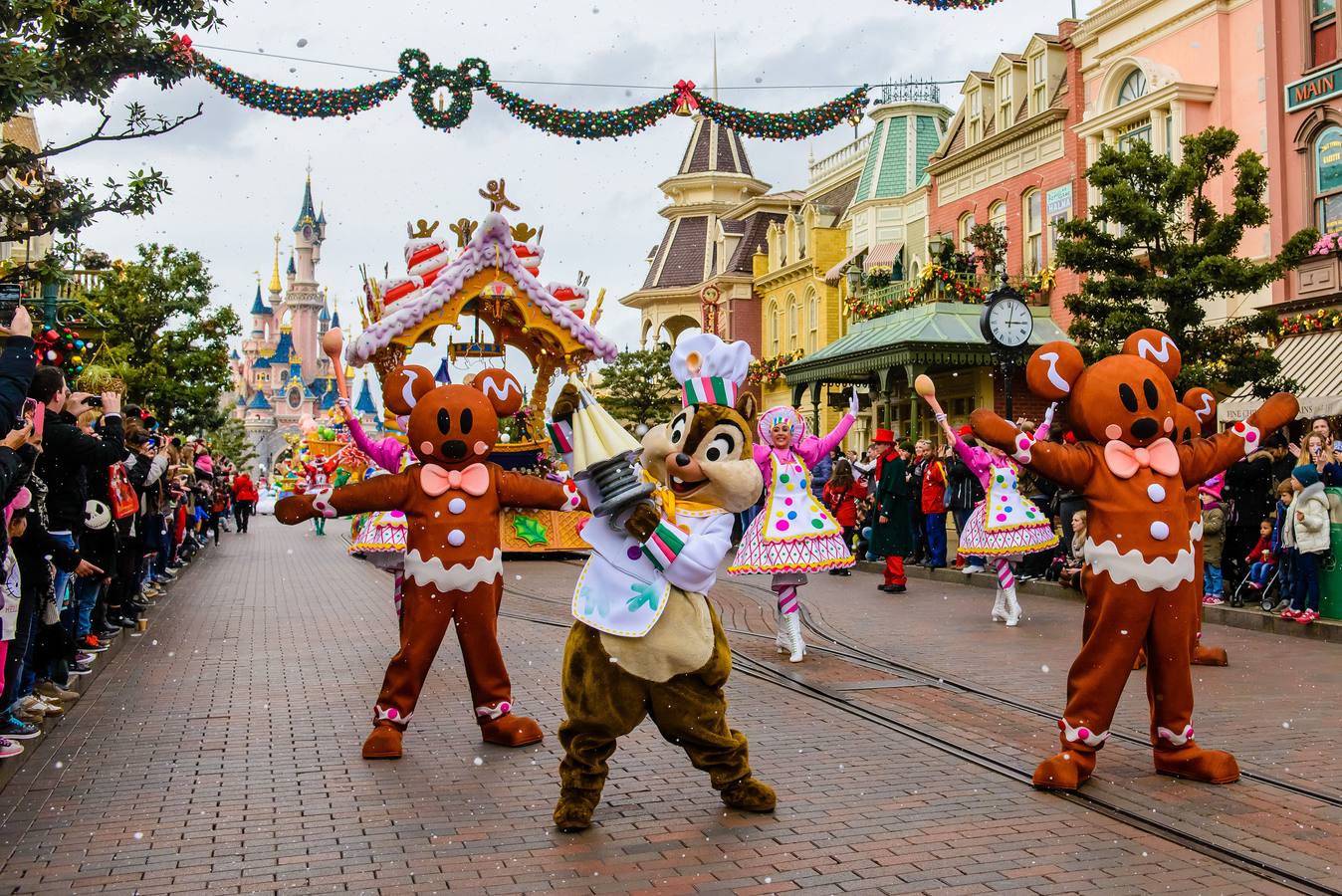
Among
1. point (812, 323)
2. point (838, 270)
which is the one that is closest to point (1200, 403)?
point (838, 270)

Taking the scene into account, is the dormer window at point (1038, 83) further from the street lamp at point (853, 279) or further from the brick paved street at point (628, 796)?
the brick paved street at point (628, 796)

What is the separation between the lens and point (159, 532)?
1303 centimetres

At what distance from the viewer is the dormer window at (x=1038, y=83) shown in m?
24.0

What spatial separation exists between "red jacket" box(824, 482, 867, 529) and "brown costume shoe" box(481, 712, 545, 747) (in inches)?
441

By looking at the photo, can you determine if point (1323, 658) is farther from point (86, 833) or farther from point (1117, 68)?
point (1117, 68)

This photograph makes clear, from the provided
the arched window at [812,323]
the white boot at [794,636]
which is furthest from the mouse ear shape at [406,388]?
the arched window at [812,323]

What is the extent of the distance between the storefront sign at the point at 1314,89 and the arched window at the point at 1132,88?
3.11 metres

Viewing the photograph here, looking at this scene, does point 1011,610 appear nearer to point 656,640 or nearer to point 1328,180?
point 656,640

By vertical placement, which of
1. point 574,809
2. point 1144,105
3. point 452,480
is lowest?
point 574,809

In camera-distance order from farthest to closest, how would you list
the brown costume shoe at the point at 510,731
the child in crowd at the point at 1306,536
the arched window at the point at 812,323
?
the arched window at the point at 812,323, the child in crowd at the point at 1306,536, the brown costume shoe at the point at 510,731

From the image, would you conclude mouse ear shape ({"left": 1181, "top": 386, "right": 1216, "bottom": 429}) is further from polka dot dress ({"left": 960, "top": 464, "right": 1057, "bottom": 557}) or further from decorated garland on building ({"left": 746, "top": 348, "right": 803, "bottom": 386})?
decorated garland on building ({"left": 746, "top": 348, "right": 803, "bottom": 386})

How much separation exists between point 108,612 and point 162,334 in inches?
735

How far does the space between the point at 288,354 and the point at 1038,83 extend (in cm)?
12263

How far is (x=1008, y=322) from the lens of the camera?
1470 cm
